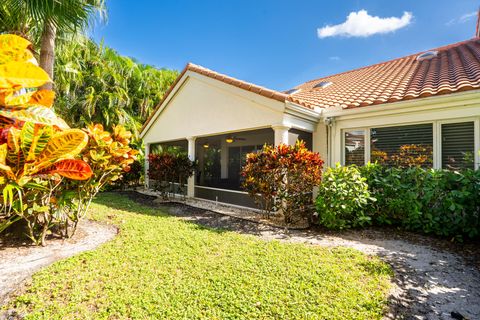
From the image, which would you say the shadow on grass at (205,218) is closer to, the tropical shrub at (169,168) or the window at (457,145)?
the tropical shrub at (169,168)

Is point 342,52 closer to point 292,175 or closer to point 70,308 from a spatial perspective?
point 292,175

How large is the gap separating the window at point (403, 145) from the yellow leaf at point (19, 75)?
28.8 ft

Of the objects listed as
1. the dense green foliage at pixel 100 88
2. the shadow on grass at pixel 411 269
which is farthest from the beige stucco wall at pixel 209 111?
the dense green foliage at pixel 100 88

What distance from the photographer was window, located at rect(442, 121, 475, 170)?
21.1 ft

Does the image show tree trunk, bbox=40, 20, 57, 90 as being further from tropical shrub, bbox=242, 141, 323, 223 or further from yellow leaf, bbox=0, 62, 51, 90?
tropical shrub, bbox=242, 141, 323, 223

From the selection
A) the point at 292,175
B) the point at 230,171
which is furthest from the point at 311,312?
the point at 230,171

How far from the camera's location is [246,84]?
339 inches

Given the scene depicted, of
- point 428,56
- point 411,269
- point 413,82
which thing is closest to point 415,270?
point 411,269

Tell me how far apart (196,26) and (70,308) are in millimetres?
16013

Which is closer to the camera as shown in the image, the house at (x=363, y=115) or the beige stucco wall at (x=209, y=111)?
the house at (x=363, y=115)

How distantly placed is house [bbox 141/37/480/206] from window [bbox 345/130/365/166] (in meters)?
0.03

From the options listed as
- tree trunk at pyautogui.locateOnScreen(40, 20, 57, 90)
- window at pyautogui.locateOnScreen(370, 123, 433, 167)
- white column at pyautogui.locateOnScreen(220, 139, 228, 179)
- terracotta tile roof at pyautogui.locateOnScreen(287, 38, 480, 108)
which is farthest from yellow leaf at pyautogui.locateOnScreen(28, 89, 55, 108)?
white column at pyautogui.locateOnScreen(220, 139, 228, 179)

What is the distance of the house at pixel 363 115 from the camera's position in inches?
260

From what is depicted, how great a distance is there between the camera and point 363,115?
25.7ft
